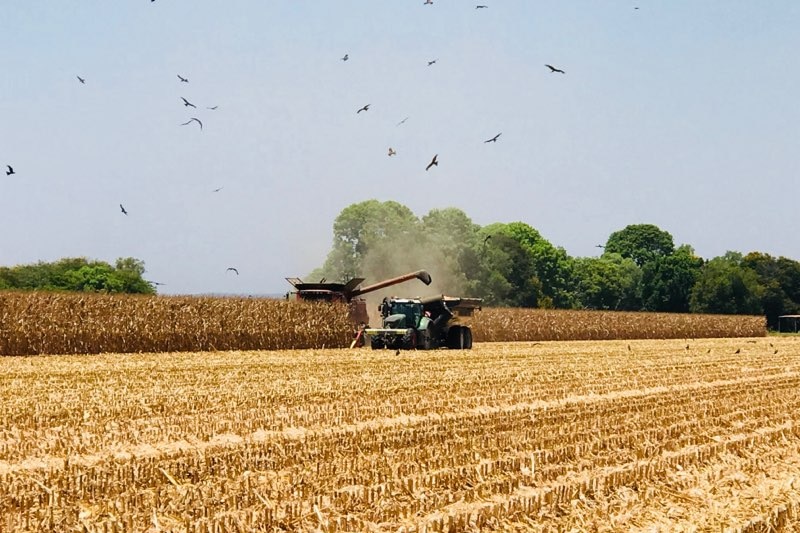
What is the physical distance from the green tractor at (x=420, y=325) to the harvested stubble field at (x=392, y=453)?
437 inches

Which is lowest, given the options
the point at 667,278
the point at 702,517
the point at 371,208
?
the point at 702,517

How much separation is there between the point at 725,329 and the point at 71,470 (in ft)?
214

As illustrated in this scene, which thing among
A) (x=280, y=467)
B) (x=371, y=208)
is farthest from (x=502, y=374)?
(x=371, y=208)

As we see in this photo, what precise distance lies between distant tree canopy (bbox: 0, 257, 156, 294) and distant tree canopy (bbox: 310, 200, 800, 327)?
63.0 feet

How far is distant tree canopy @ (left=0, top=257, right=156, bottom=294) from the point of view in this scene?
303 feet

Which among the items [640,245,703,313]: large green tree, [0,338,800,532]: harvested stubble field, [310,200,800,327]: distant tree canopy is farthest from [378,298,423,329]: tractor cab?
[640,245,703,313]: large green tree

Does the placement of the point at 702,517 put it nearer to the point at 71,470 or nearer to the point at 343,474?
the point at 343,474

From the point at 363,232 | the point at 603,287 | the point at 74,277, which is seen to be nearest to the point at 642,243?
the point at 603,287

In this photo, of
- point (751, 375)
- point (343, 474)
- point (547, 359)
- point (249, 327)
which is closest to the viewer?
point (343, 474)

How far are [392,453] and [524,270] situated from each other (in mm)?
Result: 92908

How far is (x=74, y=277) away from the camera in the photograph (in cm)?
9381

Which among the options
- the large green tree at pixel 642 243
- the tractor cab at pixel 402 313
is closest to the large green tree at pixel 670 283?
the large green tree at pixel 642 243

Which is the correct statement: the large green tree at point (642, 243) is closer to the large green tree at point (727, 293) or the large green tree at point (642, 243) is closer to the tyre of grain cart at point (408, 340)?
the large green tree at point (727, 293)

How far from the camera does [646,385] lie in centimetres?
2144
